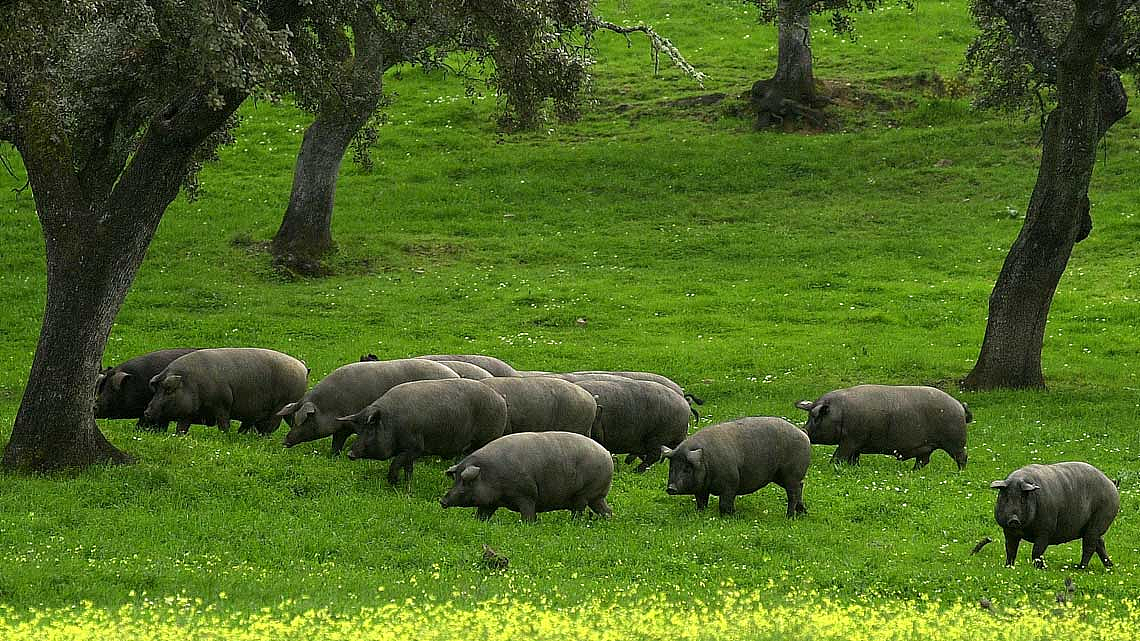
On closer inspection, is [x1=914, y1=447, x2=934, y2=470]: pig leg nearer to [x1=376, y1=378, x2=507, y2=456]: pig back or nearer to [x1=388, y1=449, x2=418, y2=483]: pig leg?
[x1=376, y1=378, x2=507, y2=456]: pig back

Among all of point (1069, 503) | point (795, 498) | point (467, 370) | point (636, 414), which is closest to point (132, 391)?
point (467, 370)

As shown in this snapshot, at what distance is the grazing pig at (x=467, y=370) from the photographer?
59.3 ft

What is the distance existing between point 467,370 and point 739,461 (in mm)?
4910

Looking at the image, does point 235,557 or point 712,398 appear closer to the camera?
point 235,557

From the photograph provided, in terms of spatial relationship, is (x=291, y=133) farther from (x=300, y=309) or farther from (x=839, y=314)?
(x=839, y=314)

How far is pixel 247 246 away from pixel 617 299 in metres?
10.5

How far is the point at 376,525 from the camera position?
44.1ft

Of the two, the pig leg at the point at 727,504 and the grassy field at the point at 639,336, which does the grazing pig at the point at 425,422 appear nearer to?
the grassy field at the point at 639,336

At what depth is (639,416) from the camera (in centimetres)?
1753

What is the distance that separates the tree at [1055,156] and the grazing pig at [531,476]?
12.1 meters

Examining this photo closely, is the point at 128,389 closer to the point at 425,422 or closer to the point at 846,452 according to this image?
the point at 425,422

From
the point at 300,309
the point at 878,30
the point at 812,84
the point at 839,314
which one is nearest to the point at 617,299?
the point at 839,314

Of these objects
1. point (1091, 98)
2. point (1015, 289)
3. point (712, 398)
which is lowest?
point (712, 398)

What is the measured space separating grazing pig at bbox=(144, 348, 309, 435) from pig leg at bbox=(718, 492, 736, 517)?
6767mm
